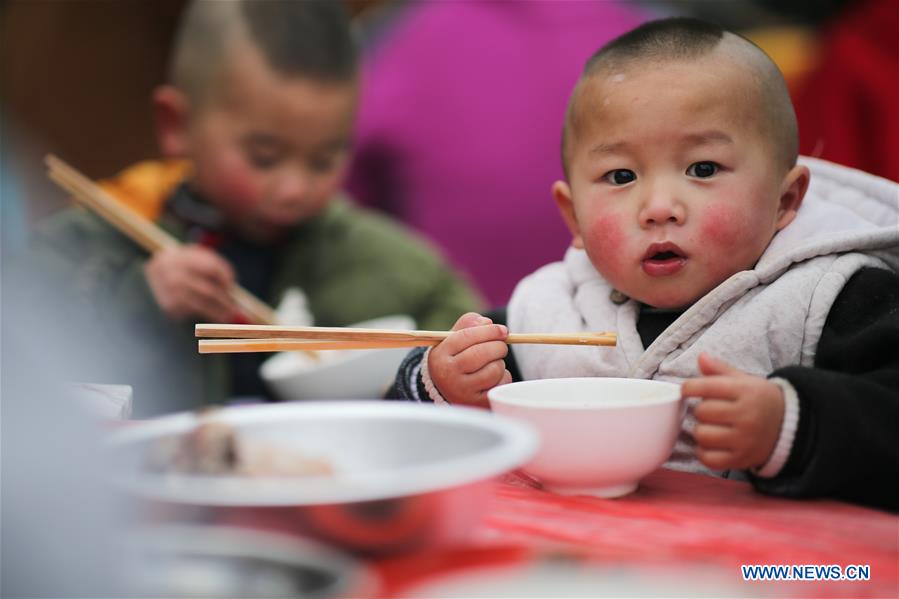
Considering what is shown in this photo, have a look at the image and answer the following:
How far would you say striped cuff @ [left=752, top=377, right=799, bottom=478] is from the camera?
2.52ft

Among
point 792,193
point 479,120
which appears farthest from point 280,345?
point 479,120

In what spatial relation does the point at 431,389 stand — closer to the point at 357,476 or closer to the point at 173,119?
the point at 357,476

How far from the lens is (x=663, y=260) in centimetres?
98

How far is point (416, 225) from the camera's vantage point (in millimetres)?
2436

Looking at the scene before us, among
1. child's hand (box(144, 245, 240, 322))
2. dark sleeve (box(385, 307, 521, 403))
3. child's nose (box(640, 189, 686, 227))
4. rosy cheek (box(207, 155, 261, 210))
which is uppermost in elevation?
rosy cheek (box(207, 155, 261, 210))

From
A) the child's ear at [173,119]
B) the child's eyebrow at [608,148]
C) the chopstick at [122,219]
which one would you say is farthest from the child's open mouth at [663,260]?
the child's ear at [173,119]

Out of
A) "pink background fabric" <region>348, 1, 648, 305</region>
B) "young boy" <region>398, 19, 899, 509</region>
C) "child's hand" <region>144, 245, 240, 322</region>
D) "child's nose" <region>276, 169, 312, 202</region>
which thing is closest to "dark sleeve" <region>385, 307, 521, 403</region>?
"young boy" <region>398, 19, 899, 509</region>

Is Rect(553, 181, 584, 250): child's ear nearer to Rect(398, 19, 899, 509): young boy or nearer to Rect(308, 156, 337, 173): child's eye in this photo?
Rect(398, 19, 899, 509): young boy

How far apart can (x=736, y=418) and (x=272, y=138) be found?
4.32 feet

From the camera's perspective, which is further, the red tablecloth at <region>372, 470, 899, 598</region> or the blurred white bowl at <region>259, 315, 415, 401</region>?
the blurred white bowl at <region>259, 315, 415, 401</region>

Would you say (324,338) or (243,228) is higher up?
(243,228)

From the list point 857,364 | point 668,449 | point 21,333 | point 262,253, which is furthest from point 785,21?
point 21,333

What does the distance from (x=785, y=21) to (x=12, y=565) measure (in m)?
2.49

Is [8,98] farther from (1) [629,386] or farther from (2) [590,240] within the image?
(1) [629,386]
